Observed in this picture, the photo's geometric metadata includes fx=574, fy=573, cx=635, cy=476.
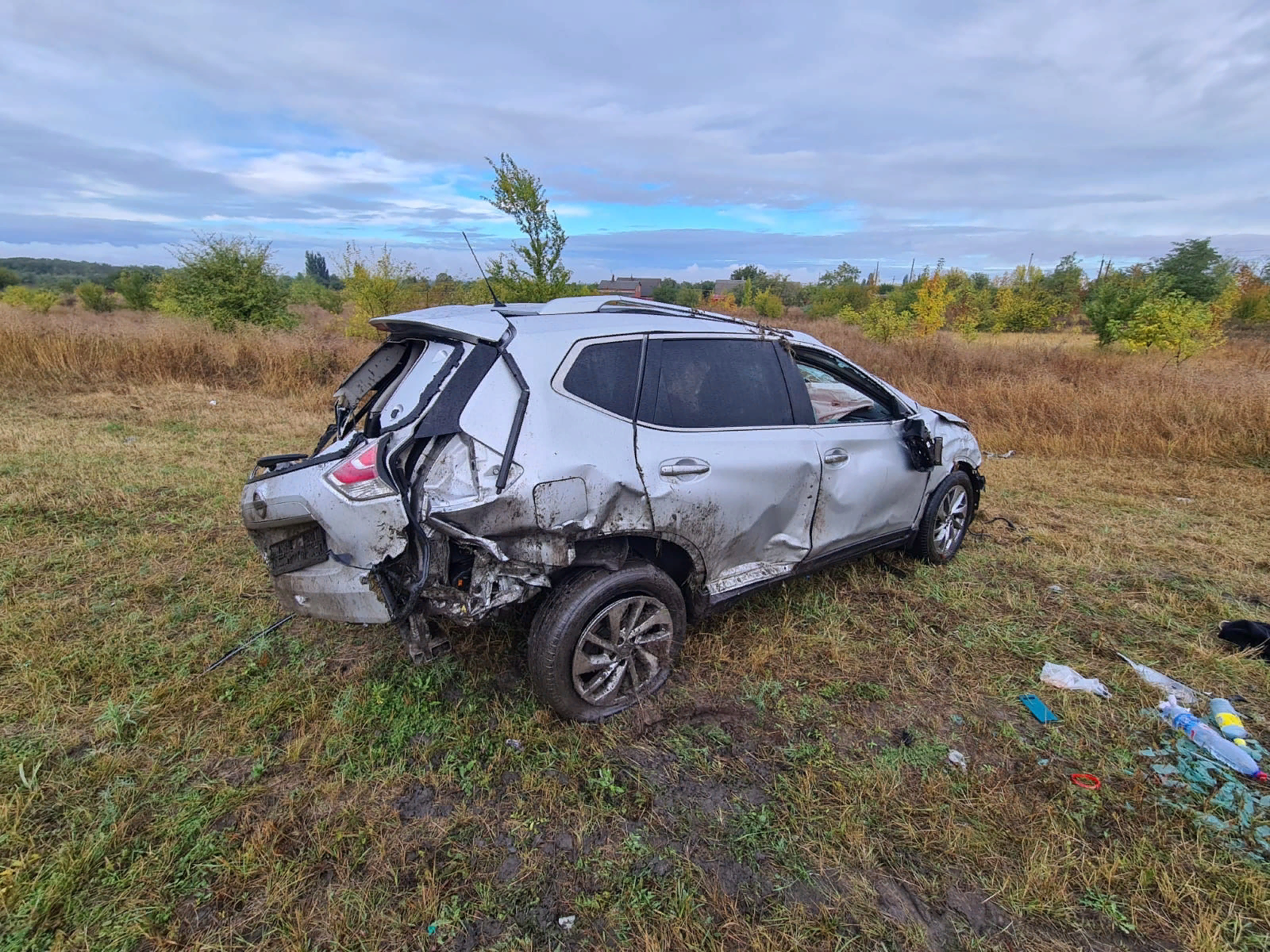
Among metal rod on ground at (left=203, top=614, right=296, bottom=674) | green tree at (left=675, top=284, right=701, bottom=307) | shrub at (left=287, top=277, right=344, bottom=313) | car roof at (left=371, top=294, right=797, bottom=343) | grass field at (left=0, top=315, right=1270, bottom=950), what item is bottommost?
grass field at (left=0, top=315, right=1270, bottom=950)

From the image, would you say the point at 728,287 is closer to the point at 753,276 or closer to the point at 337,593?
the point at 753,276

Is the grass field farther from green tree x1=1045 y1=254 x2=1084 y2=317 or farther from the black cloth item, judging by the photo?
green tree x1=1045 y1=254 x2=1084 y2=317

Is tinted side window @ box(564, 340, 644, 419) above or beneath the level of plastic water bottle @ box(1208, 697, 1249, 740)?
above

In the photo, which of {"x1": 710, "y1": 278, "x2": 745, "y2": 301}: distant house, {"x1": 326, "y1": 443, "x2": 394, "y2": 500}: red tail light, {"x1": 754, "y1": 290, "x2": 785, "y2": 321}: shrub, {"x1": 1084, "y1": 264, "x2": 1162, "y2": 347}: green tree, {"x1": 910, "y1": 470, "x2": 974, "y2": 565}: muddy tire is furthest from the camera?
{"x1": 710, "y1": 278, "x2": 745, "y2": 301}: distant house

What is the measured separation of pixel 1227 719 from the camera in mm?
2578

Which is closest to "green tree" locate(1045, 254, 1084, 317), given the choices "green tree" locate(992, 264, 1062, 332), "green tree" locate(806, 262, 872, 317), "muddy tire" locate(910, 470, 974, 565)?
"green tree" locate(992, 264, 1062, 332)

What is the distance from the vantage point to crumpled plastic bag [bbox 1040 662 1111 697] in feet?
9.32

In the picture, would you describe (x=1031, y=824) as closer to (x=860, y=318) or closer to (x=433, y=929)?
(x=433, y=929)

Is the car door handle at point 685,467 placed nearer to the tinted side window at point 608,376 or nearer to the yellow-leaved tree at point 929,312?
the tinted side window at point 608,376

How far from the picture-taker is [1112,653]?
3.17 meters

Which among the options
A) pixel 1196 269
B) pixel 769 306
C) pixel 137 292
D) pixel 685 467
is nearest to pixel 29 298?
pixel 137 292

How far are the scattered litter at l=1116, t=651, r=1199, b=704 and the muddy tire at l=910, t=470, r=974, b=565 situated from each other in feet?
4.06

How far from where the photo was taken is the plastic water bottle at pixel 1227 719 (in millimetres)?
2520

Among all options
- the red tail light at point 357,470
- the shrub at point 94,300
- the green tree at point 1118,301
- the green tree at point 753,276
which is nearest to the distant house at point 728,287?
the green tree at point 753,276
